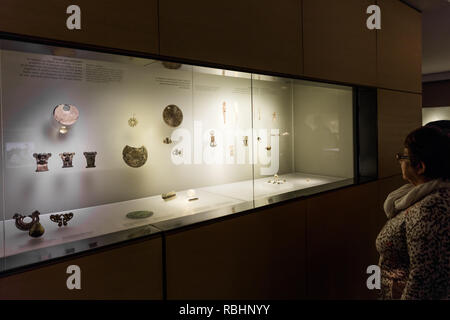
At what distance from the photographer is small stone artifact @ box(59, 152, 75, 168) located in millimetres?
1544

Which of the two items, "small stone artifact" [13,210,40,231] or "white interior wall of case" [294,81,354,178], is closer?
"small stone artifact" [13,210,40,231]

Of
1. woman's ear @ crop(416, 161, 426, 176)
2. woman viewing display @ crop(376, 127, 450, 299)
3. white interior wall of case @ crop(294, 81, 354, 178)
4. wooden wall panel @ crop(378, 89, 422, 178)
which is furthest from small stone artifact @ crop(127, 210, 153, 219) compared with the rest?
wooden wall panel @ crop(378, 89, 422, 178)

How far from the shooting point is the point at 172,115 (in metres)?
2.03

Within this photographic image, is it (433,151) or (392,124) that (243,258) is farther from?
(392,124)

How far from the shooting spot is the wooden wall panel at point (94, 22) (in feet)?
3.40

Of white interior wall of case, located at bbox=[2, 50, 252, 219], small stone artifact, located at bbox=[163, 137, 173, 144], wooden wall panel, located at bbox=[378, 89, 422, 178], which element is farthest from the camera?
wooden wall panel, located at bbox=[378, 89, 422, 178]

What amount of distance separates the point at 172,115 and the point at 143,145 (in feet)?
0.97

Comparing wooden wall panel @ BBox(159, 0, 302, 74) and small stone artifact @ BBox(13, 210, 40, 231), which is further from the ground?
wooden wall panel @ BBox(159, 0, 302, 74)

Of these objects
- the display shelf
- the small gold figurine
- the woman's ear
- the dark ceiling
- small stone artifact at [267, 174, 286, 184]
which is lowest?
the display shelf

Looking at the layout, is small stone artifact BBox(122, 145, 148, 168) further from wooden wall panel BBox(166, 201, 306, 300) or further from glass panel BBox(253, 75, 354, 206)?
glass panel BBox(253, 75, 354, 206)

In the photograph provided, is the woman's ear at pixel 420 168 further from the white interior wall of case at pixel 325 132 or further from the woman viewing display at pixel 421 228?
the white interior wall of case at pixel 325 132

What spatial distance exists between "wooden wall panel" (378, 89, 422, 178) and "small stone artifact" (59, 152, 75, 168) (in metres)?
2.46

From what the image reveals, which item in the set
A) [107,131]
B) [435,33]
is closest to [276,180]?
[107,131]
